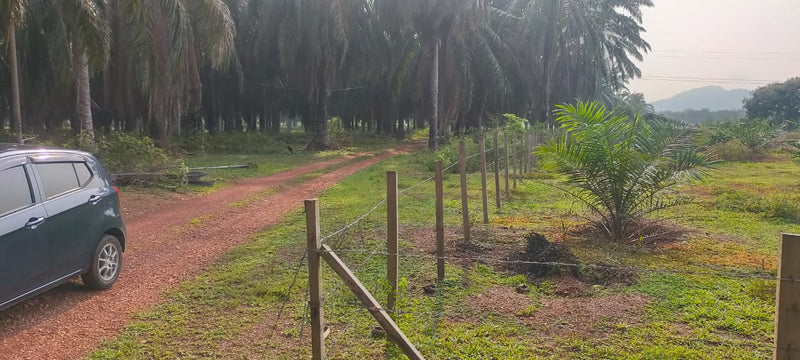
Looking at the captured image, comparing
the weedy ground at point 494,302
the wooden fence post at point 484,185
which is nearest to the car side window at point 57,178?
the weedy ground at point 494,302

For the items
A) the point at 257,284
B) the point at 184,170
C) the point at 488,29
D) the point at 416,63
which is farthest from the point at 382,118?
the point at 257,284

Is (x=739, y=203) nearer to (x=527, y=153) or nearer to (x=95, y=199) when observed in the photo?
(x=527, y=153)

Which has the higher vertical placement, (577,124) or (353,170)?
(577,124)

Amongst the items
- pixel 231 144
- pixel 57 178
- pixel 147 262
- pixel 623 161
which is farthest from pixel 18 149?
pixel 231 144

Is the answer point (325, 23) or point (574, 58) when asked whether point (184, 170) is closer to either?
point (325, 23)

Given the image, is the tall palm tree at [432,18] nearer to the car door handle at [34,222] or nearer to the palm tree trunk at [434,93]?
the palm tree trunk at [434,93]

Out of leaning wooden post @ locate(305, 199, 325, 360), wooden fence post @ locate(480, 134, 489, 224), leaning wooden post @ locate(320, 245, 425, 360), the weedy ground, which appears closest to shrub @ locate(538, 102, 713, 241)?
the weedy ground

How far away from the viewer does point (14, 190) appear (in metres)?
4.77

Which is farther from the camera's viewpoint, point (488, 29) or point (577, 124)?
point (488, 29)

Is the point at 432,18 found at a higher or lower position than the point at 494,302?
higher

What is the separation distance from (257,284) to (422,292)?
1766 millimetres

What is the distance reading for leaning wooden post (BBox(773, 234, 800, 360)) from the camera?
256 cm

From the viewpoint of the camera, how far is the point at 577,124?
8.77 metres

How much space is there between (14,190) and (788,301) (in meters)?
5.55
